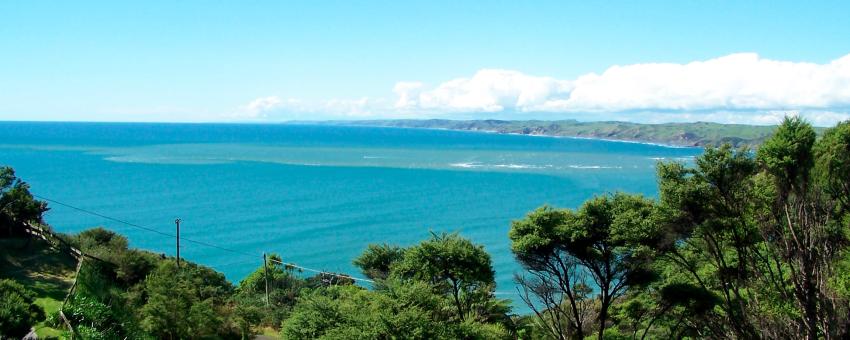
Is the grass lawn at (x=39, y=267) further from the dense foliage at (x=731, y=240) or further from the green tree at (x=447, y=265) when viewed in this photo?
the dense foliage at (x=731, y=240)

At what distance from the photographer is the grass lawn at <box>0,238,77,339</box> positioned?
21391 millimetres

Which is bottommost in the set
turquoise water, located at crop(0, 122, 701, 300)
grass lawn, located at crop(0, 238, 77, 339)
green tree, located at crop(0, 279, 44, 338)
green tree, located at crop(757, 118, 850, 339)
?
turquoise water, located at crop(0, 122, 701, 300)

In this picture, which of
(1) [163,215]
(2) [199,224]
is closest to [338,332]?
(2) [199,224]

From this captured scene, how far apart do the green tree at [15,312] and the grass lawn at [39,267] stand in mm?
3926

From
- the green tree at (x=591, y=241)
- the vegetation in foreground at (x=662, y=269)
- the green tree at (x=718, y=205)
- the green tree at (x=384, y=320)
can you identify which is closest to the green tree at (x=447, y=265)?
the vegetation in foreground at (x=662, y=269)

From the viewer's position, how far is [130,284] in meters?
22.6

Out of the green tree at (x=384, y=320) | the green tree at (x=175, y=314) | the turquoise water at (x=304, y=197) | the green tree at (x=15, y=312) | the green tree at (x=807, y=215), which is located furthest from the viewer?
the turquoise water at (x=304, y=197)

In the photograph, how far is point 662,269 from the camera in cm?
2017

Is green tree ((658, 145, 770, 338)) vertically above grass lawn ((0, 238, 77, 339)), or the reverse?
green tree ((658, 145, 770, 338))

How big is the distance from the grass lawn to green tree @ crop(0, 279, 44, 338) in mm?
3926

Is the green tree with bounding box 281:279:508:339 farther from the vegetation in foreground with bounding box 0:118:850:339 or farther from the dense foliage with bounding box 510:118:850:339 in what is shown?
the dense foliage with bounding box 510:118:850:339

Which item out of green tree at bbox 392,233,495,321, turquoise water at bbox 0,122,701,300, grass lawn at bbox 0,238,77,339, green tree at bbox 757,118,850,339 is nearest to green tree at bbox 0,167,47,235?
grass lawn at bbox 0,238,77,339

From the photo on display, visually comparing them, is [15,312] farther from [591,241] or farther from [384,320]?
[591,241]

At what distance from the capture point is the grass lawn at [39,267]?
2139 cm
